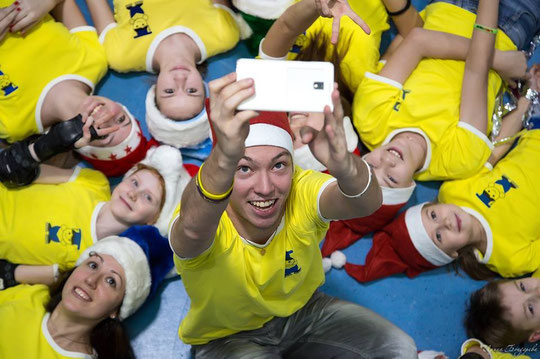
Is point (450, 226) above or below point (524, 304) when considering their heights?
above

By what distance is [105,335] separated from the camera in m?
1.63

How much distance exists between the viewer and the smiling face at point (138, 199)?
1.74 m

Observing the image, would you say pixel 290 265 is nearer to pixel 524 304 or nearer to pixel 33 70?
Answer: pixel 524 304

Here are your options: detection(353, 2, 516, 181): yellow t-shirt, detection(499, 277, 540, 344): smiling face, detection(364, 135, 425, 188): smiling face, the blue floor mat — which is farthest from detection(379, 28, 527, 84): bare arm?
detection(499, 277, 540, 344): smiling face

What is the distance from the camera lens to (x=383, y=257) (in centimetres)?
189

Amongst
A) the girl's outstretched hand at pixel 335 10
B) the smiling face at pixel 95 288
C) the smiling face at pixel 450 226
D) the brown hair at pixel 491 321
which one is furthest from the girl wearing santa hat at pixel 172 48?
the brown hair at pixel 491 321

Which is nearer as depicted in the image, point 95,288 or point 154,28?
point 95,288

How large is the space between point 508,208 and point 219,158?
136 centimetres

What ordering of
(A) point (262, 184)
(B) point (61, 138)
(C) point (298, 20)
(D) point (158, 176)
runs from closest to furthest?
(A) point (262, 184) < (C) point (298, 20) < (B) point (61, 138) < (D) point (158, 176)

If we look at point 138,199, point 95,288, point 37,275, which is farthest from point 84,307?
point 138,199

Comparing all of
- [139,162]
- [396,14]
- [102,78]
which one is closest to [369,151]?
[396,14]

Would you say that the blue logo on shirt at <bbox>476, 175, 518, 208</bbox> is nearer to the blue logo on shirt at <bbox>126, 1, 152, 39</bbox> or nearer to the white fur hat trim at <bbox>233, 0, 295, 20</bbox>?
the white fur hat trim at <bbox>233, 0, 295, 20</bbox>

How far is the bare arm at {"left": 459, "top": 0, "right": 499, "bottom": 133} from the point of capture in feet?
6.08

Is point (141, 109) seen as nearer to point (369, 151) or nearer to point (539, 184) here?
point (369, 151)
